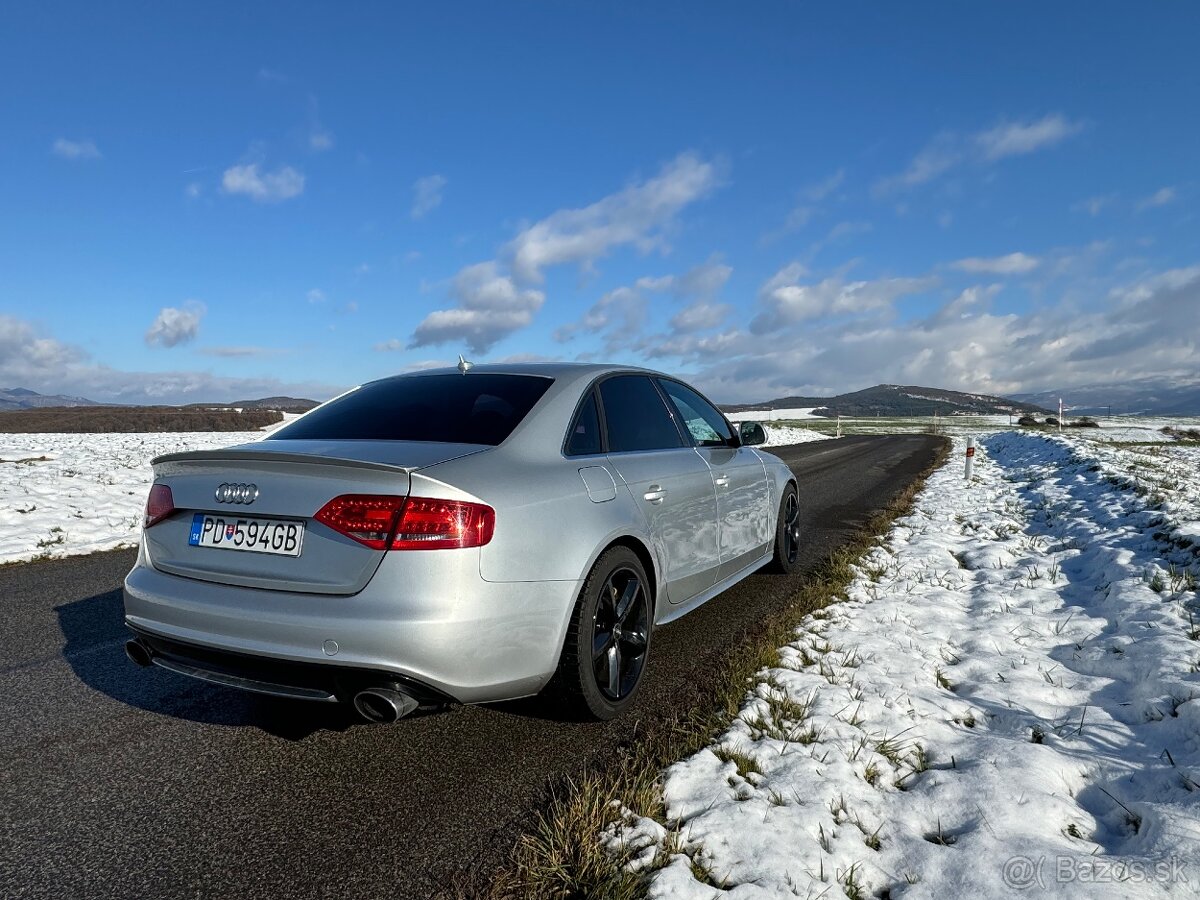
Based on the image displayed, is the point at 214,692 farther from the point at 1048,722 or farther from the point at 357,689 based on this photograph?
the point at 1048,722

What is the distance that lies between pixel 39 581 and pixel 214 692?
11.0ft

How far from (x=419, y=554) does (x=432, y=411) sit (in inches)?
38.9

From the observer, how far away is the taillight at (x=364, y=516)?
2.29 metres

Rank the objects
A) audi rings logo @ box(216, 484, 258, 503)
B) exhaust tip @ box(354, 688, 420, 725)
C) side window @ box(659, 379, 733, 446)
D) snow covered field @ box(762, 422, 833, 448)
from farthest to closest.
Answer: snow covered field @ box(762, 422, 833, 448)
side window @ box(659, 379, 733, 446)
audi rings logo @ box(216, 484, 258, 503)
exhaust tip @ box(354, 688, 420, 725)

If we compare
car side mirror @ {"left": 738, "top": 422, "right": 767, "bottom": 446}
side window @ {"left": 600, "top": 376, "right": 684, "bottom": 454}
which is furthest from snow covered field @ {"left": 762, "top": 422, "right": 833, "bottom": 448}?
side window @ {"left": 600, "top": 376, "right": 684, "bottom": 454}

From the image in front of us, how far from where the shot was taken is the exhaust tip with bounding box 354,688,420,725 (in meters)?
2.22

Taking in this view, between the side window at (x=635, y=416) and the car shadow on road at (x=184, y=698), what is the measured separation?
1.83m

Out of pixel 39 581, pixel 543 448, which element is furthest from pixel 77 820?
pixel 39 581

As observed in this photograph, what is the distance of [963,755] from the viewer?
2.62 meters

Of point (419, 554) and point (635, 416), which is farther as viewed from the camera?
point (635, 416)

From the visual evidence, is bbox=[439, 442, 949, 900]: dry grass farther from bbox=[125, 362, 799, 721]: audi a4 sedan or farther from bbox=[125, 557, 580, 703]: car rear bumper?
bbox=[125, 557, 580, 703]: car rear bumper

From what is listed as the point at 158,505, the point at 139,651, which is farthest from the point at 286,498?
the point at 139,651

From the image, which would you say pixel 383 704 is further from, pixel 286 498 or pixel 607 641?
pixel 607 641

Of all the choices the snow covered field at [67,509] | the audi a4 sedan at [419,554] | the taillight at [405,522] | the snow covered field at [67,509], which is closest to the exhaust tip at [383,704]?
the audi a4 sedan at [419,554]
